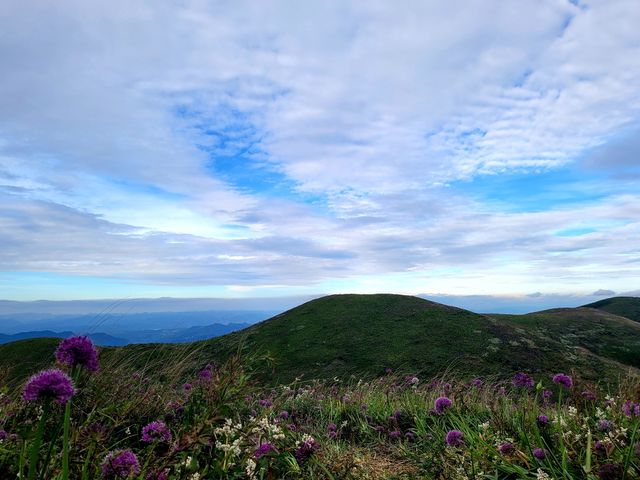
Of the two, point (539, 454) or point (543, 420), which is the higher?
point (543, 420)

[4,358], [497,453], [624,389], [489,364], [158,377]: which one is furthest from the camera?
[4,358]

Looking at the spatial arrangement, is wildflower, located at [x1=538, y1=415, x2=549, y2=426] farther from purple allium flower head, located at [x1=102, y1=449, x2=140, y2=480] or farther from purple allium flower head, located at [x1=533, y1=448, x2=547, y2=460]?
purple allium flower head, located at [x1=102, y1=449, x2=140, y2=480]

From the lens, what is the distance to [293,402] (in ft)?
30.7

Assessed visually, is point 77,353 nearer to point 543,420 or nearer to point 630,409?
point 543,420

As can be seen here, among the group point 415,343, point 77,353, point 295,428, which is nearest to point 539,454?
point 295,428

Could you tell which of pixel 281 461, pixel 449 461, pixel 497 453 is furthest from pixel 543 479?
pixel 281 461

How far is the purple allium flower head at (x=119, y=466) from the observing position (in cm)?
295

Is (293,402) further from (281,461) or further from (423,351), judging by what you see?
(423,351)

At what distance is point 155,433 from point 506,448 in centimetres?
385

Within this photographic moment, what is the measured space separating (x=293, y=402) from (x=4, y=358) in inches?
1303

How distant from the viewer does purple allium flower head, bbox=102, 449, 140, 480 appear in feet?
9.67

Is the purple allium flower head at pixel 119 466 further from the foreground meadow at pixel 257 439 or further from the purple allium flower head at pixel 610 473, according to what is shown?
the purple allium flower head at pixel 610 473

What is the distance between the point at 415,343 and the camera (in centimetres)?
2864

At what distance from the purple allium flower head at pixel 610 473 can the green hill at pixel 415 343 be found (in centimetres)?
1906
